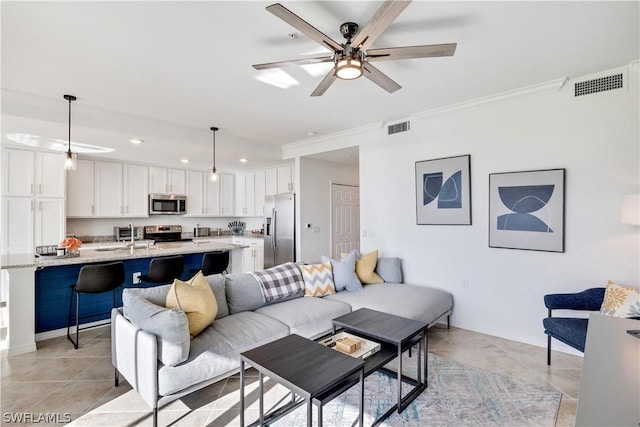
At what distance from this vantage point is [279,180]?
6.36 m

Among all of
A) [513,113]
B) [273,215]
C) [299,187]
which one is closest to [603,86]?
[513,113]

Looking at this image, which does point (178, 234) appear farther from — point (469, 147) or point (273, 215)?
point (469, 147)

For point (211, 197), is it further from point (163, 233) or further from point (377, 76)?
point (377, 76)

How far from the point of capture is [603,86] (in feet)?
9.22

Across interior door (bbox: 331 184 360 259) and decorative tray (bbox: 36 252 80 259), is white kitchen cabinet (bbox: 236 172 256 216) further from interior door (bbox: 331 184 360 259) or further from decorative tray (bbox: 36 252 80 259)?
decorative tray (bbox: 36 252 80 259)

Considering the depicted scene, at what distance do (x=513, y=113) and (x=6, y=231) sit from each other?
6.81 metres

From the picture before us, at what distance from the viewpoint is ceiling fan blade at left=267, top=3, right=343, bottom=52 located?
150 cm

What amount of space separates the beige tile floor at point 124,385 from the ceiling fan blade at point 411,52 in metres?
2.47

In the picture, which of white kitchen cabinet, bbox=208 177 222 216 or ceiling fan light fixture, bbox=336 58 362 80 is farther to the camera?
white kitchen cabinet, bbox=208 177 222 216

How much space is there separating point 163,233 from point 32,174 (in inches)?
94.0

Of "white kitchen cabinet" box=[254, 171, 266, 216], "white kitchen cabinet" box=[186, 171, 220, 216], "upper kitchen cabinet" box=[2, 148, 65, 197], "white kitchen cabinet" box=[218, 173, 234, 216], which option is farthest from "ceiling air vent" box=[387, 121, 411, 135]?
"upper kitchen cabinet" box=[2, 148, 65, 197]

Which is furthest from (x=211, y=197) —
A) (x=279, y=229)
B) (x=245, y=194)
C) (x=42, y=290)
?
(x=42, y=290)

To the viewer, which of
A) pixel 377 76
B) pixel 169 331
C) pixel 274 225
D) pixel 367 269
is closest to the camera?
pixel 169 331

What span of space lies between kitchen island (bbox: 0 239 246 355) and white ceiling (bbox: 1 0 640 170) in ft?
5.00
